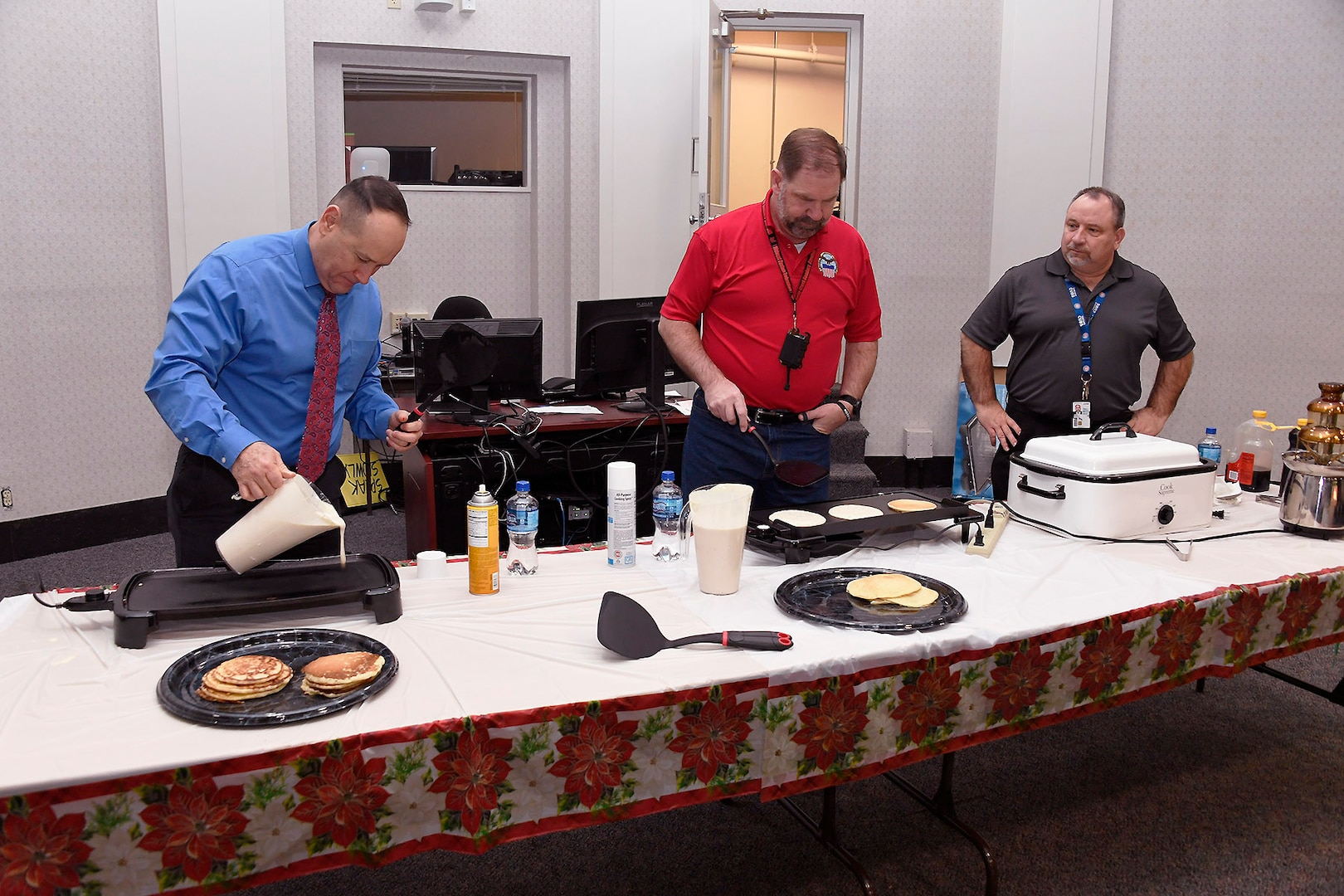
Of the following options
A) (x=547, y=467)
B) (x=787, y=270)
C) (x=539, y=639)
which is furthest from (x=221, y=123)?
(x=539, y=639)

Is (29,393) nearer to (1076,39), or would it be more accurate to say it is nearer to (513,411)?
(513,411)

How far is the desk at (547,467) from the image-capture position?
3.70 metres

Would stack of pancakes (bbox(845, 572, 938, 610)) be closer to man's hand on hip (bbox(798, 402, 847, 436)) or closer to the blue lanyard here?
man's hand on hip (bbox(798, 402, 847, 436))

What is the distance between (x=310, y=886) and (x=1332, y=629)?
2.21 metres

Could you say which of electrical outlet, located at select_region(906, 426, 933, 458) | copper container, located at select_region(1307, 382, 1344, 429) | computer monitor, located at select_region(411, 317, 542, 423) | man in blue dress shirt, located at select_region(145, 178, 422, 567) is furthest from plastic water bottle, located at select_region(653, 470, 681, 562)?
electrical outlet, located at select_region(906, 426, 933, 458)

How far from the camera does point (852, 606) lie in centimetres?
182

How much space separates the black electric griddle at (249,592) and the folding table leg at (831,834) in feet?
2.90

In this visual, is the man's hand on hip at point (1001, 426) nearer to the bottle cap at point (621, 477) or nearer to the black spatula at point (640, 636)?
the bottle cap at point (621, 477)

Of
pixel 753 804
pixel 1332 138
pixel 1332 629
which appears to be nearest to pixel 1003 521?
pixel 1332 629

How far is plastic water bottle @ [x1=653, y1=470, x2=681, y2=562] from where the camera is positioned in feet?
6.82

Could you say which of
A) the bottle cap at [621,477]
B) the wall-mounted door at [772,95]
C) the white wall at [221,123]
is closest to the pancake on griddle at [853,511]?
the bottle cap at [621,477]

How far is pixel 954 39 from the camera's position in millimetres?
5406

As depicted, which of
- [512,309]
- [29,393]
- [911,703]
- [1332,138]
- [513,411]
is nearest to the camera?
[911,703]

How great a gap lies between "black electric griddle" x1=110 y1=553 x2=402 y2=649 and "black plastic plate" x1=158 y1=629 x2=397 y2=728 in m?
0.07
